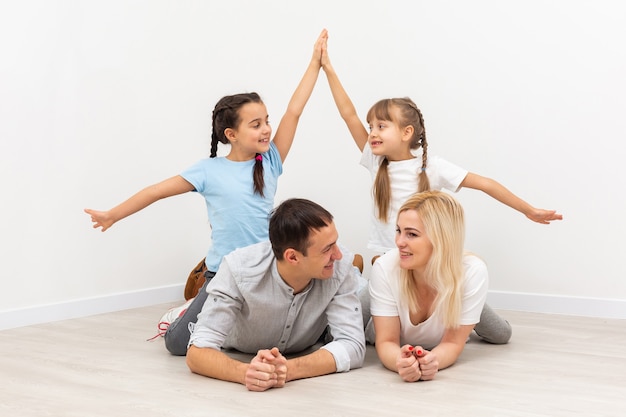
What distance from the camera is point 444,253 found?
2555 millimetres

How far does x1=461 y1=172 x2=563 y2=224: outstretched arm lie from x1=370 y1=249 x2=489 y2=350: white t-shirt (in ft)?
2.05

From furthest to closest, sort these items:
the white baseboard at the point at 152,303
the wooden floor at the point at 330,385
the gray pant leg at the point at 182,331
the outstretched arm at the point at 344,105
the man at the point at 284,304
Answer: the white baseboard at the point at 152,303, the outstretched arm at the point at 344,105, the gray pant leg at the point at 182,331, the man at the point at 284,304, the wooden floor at the point at 330,385

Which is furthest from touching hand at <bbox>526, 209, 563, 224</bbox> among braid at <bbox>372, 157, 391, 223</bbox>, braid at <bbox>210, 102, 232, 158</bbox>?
braid at <bbox>210, 102, 232, 158</bbox>

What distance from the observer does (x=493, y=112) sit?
387cm

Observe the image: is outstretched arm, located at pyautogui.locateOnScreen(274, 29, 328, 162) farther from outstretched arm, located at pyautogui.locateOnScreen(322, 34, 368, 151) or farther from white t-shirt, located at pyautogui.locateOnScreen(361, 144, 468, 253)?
white t-shirt, located at pyautogui.locateOnScreen(361, 144, 468, 253)

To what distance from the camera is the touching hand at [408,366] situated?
2387 mm

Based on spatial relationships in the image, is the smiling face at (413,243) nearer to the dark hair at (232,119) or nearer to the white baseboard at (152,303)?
the dark hair at (232,119)

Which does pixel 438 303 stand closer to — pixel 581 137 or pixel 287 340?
pixel 287 340

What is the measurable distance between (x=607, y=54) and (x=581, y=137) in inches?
14.4

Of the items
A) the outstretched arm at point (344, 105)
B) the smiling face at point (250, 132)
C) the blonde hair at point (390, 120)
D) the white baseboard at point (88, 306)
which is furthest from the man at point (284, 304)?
the white baseboard at point (88, 306)

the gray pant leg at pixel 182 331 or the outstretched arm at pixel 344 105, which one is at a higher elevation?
the outstretched arm at pixel 344 105

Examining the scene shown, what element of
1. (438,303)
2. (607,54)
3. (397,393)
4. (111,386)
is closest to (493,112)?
(607,54)

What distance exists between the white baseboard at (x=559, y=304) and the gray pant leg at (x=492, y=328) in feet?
2.63

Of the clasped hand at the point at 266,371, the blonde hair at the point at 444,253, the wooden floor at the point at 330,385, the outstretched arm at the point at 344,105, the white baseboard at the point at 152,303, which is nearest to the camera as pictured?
the wooden floor at the point at 330,385
